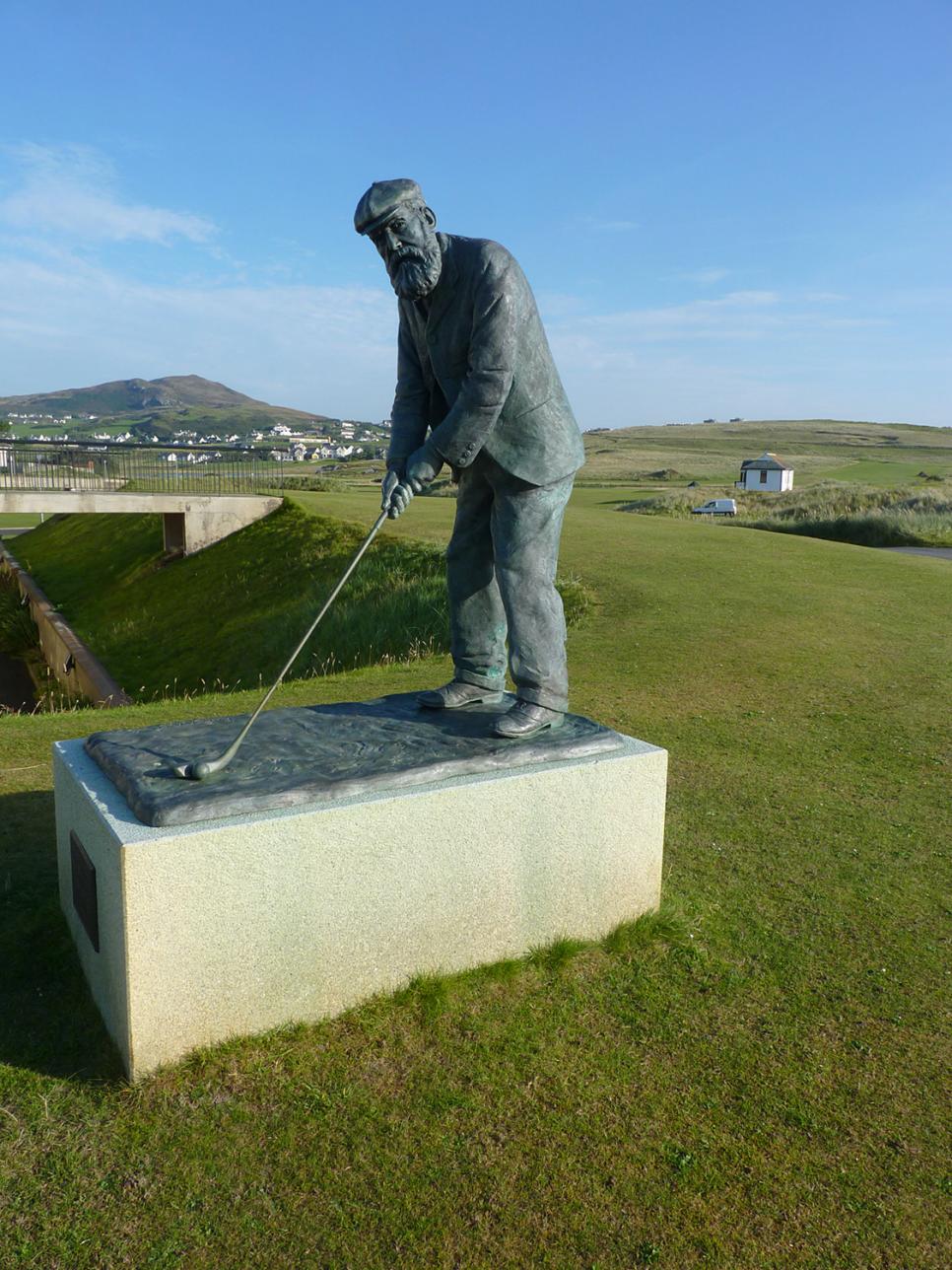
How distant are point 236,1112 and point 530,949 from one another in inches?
50.8

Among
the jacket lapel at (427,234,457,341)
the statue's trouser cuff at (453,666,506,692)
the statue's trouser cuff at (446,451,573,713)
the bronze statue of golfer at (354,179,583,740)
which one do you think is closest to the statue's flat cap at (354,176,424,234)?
the bronze statue of golfer at (354,179,583,740)

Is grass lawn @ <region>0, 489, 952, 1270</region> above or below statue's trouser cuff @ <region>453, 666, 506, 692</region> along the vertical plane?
below

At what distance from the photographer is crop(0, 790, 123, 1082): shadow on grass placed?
10.3ft

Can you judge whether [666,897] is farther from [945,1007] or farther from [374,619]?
[374,619]

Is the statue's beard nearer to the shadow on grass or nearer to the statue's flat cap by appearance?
the statue's flat cap

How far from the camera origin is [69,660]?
1609cm

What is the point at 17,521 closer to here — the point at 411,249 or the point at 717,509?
the point at 717,509

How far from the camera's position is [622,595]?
11438mm

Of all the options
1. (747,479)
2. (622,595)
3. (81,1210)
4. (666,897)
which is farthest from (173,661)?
(747,479)

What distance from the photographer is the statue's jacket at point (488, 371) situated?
11.9 feet

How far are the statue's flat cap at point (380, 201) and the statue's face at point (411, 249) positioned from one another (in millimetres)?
28

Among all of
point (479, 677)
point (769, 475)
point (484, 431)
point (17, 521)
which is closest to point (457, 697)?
point (479, 677)

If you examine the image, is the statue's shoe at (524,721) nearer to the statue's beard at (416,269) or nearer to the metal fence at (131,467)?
the statue's beard at (416,269)

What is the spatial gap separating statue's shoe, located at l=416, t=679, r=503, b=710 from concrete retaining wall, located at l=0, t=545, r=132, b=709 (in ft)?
24.4
